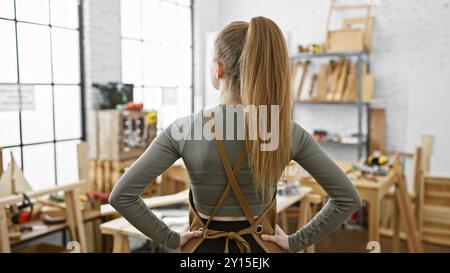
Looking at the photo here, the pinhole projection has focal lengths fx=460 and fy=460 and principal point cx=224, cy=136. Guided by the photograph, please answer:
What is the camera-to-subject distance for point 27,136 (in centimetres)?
271

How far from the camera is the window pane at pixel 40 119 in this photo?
8.85ft

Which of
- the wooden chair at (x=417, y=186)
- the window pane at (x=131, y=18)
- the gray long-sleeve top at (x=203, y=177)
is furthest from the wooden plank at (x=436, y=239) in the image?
the window pane at (x=131, y=18)

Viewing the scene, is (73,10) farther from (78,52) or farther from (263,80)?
(263,80)

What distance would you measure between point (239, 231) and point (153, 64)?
4.59 feet

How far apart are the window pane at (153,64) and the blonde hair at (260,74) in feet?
3.25

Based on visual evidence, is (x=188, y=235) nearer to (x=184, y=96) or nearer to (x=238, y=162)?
(x=238, y=162)

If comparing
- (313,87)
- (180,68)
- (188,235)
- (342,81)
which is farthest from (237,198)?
(313,87)

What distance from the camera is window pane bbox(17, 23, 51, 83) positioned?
6.88 feet

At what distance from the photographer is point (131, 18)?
1993 mm

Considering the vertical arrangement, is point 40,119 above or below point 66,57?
below

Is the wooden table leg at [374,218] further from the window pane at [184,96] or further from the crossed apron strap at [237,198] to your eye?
the crossed apron strap at [237,198]

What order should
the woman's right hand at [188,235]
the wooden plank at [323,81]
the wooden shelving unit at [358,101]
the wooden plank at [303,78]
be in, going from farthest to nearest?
the wooden plank at [303,78], the wooden plank at [323,81], the wooden shelving unit at [358,101], the woman's right hand at [188,235]

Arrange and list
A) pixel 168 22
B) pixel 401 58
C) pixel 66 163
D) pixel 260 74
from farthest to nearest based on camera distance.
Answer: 1. pixel 401 58
2. pixel 66 163
3. pixel 168 22
4. pixel 260 74

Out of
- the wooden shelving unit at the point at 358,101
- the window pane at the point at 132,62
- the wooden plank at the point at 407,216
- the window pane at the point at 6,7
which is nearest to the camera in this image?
the window pane at the point at 6,7
